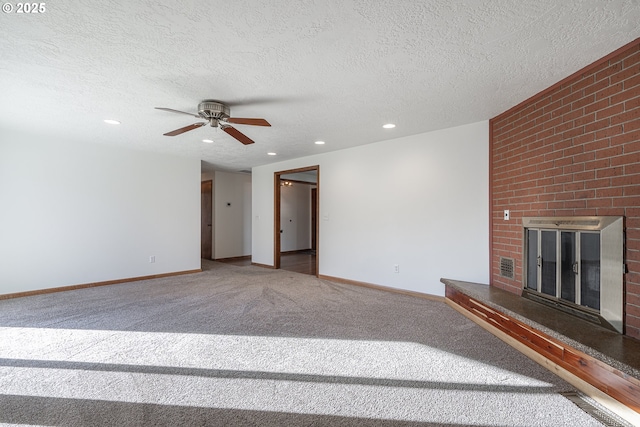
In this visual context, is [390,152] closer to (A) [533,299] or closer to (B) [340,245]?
(B) [340,245]

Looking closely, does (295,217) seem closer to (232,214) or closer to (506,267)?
(232,214)

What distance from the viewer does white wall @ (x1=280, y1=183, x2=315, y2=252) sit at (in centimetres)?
870

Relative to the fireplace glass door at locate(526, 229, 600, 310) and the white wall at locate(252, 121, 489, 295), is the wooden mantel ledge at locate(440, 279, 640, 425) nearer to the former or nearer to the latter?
the fireplace glass door at locate(526, 229, 600, 310)

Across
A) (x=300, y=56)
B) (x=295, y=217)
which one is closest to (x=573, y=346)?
(x=300, y=56)

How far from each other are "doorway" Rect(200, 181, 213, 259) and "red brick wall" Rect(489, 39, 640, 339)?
6.41 metres

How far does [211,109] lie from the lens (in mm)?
2865

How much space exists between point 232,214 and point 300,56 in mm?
6196

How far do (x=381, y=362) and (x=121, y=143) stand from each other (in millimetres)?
4858

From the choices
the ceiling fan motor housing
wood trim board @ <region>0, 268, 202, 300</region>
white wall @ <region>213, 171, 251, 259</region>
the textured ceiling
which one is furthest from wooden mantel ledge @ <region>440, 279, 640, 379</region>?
white wall @ <region>213, 171, 251, 259</region>

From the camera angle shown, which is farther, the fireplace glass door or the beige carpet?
the fireplace glass door

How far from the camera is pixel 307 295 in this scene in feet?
13.9

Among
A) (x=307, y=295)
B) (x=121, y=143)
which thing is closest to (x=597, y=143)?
(x=307, y=295)

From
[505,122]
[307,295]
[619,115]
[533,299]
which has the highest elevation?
[505,122]

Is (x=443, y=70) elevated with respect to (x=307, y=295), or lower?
elevated
